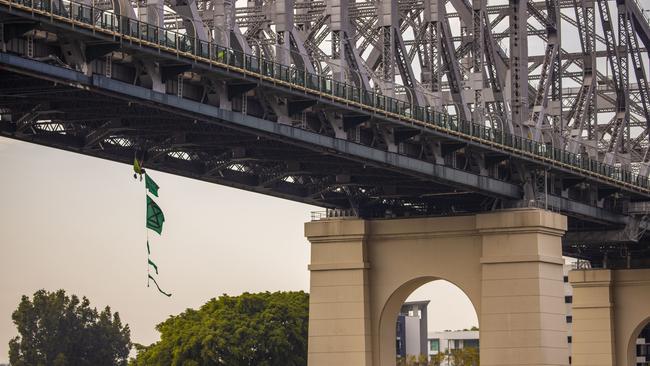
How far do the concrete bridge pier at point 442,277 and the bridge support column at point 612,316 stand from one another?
3222 centimetres

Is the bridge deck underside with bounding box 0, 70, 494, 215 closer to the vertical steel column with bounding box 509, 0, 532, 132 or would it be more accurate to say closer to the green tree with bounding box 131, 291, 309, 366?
the vertical steel column with bounding box 509, 0, 532, 132

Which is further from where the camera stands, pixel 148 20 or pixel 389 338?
pixel 389 338

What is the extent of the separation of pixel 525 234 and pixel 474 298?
4813mm

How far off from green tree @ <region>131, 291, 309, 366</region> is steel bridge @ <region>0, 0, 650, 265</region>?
88.0ft

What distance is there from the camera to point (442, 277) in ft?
344

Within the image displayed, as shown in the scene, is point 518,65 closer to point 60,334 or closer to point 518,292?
point 518,292

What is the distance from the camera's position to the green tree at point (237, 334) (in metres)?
137

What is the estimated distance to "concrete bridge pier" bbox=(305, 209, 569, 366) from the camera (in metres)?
101

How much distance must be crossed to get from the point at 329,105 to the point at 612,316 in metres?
59.6

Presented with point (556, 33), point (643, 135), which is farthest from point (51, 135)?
point (643, 135)

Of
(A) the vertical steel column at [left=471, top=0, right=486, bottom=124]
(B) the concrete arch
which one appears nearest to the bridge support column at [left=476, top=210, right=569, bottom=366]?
(B) the concrete arch

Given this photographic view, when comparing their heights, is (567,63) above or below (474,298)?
above

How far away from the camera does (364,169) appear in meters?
94.5

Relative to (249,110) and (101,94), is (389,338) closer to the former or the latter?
(249,110)
